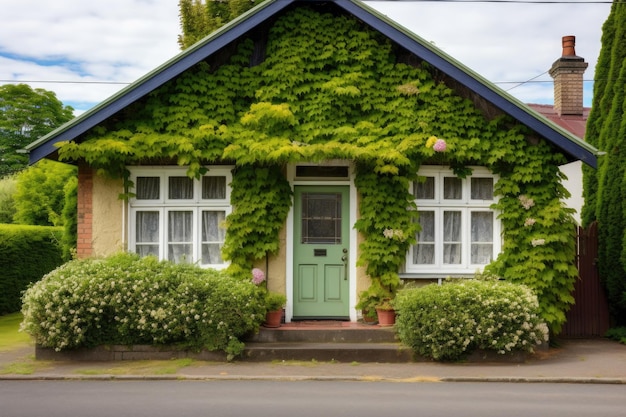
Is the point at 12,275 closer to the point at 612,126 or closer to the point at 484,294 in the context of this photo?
the point at 484,294

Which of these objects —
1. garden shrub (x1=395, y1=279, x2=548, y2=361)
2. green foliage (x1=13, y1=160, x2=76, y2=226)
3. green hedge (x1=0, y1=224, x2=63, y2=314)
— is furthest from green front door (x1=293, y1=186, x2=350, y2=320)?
green foliage (x1=13, y1=160, x2=76, y2=226)

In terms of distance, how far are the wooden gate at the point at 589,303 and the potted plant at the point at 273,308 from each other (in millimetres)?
5561

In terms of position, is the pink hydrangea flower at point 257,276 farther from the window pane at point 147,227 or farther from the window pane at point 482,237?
the window pane at point 482,237

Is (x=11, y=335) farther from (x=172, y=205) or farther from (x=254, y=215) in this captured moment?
(x=254, y=215)

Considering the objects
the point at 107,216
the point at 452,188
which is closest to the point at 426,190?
the point at 452,188

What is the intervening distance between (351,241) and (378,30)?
Answer: 3.49 meters

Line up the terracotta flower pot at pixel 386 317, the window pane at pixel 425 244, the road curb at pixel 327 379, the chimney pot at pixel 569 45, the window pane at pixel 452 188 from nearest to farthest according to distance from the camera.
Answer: the road curb at pixel 327 379
the terracotta flower pot at pixel 386 317
the window pane at pixel 425 244
the window pane at pixel 452 188
the chimney pot at pixel 569 45

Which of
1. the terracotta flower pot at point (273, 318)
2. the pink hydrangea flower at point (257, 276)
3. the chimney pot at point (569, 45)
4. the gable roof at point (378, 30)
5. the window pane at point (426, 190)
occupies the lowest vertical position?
the terracotta flower pot at point (273, 318)

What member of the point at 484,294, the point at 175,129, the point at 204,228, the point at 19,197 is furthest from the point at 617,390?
the point at 19,197

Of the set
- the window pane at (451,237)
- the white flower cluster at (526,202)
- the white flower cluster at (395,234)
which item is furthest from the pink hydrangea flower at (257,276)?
the white flower cluster at (526,202)

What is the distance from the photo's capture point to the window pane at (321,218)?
1145 centimetres

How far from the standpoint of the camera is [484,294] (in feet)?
32.3

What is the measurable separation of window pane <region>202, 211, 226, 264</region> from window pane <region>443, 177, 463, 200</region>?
3802 millimetres

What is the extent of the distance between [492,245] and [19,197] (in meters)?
25.4
